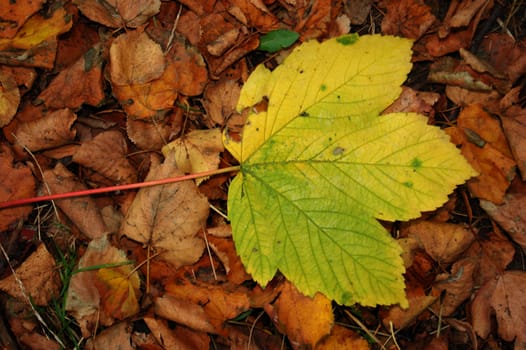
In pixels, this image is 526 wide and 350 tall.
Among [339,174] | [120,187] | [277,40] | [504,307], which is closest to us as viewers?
[339,174]

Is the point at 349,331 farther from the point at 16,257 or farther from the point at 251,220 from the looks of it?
the point at 16,257

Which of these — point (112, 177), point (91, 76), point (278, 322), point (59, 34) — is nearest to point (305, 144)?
point (278, 322)

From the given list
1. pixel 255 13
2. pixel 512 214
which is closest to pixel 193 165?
pixel 255 13

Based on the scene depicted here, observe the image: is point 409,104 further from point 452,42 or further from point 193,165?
point 193,165

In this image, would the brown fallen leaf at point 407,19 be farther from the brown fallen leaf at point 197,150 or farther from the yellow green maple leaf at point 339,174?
the brown fallen leaf at point 197,150

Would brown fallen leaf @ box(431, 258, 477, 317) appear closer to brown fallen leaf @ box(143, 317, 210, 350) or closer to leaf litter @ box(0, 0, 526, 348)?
leaf litter @ box(0, 0, 526, 348)

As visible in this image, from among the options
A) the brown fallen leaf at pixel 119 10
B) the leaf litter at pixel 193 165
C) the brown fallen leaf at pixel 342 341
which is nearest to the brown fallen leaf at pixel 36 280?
the leaf litter at pixel 193 165
